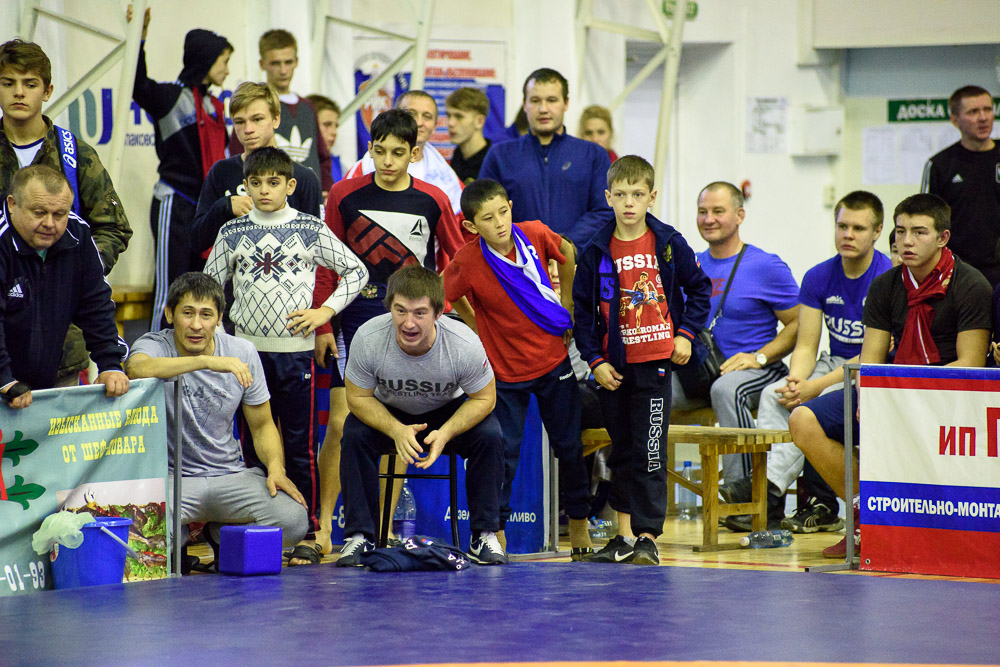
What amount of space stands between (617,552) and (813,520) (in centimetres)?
154

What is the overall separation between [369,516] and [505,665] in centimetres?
186

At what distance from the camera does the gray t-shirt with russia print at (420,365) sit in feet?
16.4

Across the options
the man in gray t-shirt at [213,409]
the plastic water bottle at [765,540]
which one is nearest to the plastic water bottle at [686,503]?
the plastic water bottle at [765,540]

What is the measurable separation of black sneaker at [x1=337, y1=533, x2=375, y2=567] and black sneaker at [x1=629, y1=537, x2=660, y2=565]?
1.07 m

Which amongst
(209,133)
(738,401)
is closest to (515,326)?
(738,401)

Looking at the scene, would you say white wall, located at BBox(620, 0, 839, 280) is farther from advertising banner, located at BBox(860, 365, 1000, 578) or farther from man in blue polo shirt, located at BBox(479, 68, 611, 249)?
advertising banner, located at BBox(860, 365, 1000, 578)

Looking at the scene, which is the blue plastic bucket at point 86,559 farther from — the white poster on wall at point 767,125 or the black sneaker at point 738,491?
the white poster on wall at point 767,125

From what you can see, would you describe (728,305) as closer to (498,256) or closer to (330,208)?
(498,256)

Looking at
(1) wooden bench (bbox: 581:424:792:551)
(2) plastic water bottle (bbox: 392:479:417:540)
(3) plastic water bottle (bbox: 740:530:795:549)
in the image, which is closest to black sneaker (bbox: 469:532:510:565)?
(2) plastic water bottle (bbox: 392:479:417:540)

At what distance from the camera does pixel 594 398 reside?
608cm

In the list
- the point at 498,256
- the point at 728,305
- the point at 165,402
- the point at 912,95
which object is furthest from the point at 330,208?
the point at 912,95

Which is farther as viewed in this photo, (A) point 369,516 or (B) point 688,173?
(B) point 688,173

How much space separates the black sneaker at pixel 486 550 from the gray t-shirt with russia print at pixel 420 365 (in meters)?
0.59

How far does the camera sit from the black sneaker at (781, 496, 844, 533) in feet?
20.7
